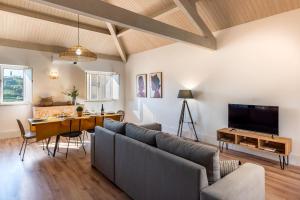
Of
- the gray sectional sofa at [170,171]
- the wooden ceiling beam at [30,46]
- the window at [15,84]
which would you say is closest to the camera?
the gray sectional sofa at [170,171]

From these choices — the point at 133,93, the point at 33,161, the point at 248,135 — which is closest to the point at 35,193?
the point at 33,161

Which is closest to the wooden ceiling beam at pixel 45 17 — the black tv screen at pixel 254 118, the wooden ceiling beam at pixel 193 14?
the wooden ceiling beam at pixel 193 14

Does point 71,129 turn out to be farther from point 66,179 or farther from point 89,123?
point 66,179

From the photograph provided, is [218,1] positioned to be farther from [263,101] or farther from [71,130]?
[71,130]

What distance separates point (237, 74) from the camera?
438 cm

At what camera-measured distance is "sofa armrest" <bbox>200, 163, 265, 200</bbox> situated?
4.77ft

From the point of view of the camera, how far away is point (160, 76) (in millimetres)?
6312

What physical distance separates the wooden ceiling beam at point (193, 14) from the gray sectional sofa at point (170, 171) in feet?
9.18

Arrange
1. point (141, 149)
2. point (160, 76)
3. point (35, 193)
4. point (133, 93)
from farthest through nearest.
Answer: point (133, 93), point (160, 76), point (35, 193), point (141, 149)

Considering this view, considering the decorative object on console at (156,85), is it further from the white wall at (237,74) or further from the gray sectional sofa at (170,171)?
the gray sectional sofa at (170,171)

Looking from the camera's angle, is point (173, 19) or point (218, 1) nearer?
point (218, 1)

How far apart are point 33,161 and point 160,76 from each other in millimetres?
4158

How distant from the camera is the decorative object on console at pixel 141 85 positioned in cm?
693

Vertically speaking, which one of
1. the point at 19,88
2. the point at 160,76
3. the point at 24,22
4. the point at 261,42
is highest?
the point at 24,22
